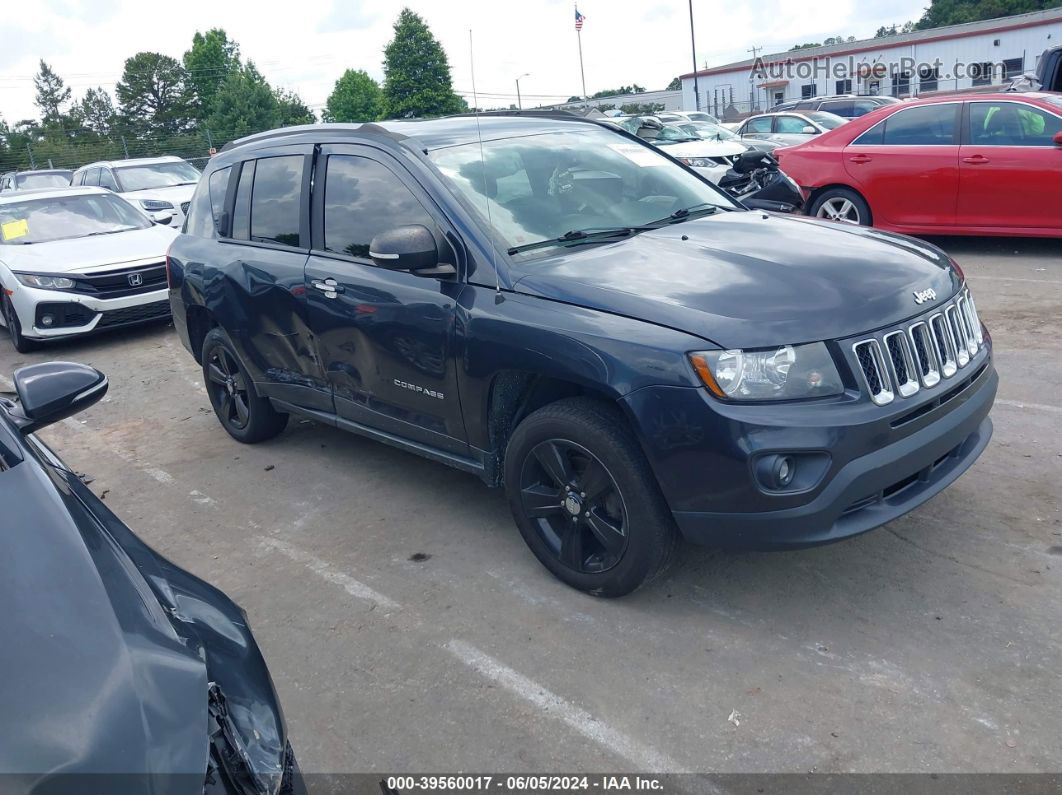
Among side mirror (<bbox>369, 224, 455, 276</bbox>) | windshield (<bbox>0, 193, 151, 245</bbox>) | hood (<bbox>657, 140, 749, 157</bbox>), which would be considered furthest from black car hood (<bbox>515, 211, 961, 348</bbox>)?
hood (<bbox>657, 140, 749, 157</bbox>)

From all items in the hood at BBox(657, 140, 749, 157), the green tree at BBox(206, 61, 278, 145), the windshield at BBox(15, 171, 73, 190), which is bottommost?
the hood at BBox(657, 140, 749, 157)

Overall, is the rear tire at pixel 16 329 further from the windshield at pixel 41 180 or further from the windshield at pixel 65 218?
the windshield at pixel 41 180

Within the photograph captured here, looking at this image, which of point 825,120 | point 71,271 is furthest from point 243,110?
point 71,271

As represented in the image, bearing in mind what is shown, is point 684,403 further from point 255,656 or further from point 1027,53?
point 1027,53

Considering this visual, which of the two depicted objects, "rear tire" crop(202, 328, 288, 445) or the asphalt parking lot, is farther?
"rear tire" crop(202, 328, 288, 445)

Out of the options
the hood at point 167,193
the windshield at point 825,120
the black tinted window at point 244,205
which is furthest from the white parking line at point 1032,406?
the windshield at point 825,120

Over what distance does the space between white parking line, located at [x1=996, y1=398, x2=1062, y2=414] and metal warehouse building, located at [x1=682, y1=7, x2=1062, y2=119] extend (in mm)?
44674

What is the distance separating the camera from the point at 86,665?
180cm

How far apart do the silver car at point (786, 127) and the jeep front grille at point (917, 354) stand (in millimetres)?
14938

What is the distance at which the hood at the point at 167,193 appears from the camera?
48.6ft

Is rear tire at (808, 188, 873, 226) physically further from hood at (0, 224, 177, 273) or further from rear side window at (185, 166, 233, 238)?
hood at (0, 224, 177, 273)

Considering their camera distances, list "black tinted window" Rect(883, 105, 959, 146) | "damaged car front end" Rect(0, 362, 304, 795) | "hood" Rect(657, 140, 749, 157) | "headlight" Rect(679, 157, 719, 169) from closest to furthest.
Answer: "damaged car front end" Rect(0, 362, 304, 795), "black tinted window" Rect(883, 105, 959, 146), "headlight" Rect(679, 157, 719, 169), "hood" Rect(657, 140, 749, 157)

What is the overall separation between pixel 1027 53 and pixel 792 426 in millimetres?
57252

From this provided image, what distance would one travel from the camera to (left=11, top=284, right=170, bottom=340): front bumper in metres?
8.94
